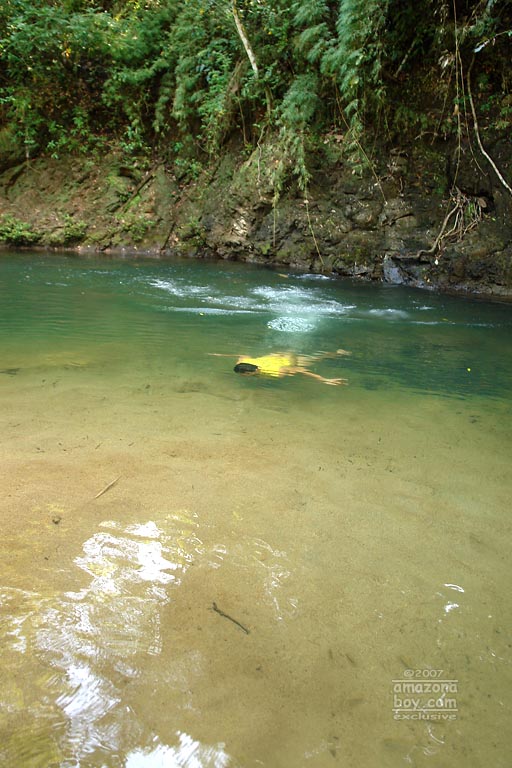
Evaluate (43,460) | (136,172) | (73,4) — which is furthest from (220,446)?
(73,4)

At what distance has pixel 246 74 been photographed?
10367 millimetres

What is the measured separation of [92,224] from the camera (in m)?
11.2

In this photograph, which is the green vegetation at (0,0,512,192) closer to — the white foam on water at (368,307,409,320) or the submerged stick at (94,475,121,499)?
the white foam on water at (368,307,409,320)

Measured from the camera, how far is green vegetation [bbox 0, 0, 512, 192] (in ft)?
26.3

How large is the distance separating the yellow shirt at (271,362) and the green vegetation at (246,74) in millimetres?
5875

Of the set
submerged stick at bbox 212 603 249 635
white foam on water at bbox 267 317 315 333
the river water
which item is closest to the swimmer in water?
the river water

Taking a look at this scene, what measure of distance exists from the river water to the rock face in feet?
16.4

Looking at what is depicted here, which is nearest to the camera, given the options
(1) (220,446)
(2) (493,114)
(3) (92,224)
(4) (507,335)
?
(1) (220,446)

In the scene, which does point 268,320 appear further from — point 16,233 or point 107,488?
point 16,233

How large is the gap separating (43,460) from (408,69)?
9.29 meters

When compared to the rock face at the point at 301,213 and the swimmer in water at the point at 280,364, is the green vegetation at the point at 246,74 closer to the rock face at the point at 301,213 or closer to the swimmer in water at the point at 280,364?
the rock face at the point at 301,213

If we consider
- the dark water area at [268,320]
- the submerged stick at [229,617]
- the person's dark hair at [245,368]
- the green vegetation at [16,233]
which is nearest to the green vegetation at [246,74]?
the green vegetation at [16,233]

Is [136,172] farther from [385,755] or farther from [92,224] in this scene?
[385,755]

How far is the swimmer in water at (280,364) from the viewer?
13.0 ft
